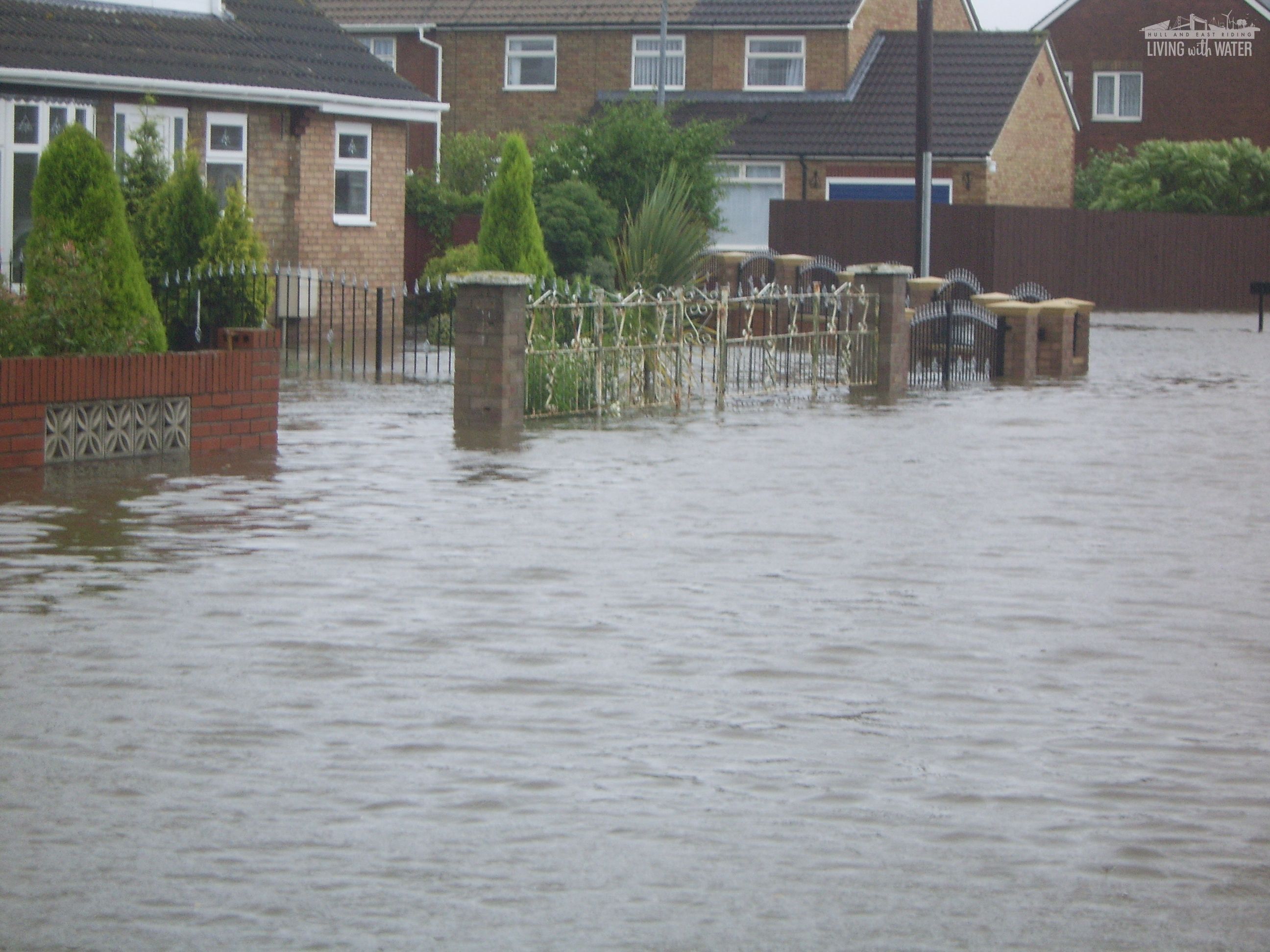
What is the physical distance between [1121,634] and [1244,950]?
420 cm

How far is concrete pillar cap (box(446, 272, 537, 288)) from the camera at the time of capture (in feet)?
58.0

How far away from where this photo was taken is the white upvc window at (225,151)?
28.9 meters

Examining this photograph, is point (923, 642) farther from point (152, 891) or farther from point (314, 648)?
point (152, 891)

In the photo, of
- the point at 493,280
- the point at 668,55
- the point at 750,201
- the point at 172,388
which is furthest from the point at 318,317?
the point at 668,55

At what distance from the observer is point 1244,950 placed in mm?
5445

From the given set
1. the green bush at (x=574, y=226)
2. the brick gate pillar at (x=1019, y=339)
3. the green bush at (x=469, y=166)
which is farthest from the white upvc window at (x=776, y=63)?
the brick gate pillar at (x=1019, y=339)

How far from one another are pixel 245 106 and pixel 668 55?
24.7 metres

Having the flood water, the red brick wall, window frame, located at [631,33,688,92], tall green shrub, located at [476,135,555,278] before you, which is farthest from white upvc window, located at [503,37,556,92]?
the flood water

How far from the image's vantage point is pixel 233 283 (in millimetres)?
23062

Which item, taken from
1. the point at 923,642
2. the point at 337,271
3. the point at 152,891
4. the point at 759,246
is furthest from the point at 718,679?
the point at 759,246

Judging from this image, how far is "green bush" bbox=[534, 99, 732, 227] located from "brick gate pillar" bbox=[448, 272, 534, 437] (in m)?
15.9

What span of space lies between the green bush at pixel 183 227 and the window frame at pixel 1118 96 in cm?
4321

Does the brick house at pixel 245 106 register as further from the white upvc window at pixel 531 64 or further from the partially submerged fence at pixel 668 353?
the white upvc window at pixel 531 64

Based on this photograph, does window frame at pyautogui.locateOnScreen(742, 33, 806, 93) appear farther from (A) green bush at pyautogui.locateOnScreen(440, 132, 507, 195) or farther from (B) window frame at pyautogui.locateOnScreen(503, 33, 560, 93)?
(A) green bush at pyautogui.locateOnScreen(440, 132, 507, 195)
